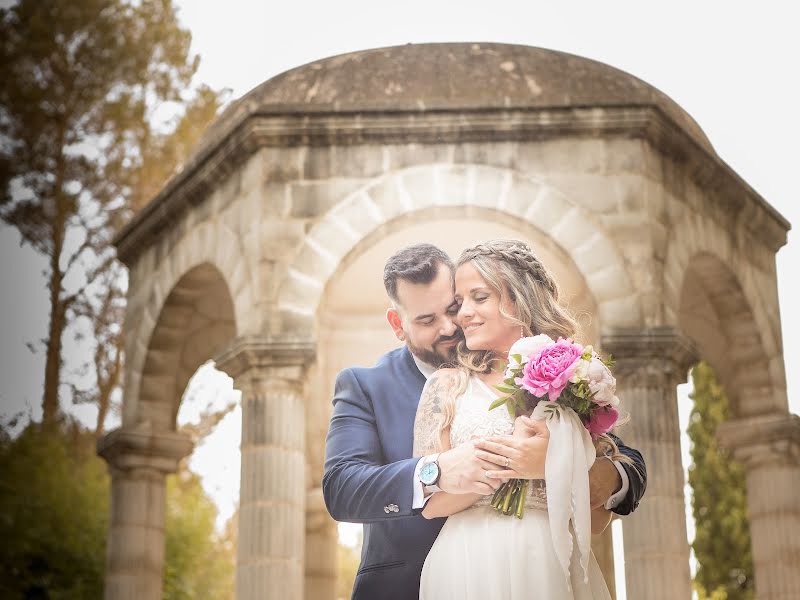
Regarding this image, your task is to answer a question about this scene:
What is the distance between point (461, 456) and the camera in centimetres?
476

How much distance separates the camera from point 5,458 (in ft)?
66.9

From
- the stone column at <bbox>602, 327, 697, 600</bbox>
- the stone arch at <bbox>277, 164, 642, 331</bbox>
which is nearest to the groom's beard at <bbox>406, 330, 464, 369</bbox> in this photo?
the stone column at <bbox>602, 327, 697, 600</bbox>

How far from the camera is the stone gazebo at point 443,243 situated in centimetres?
1040

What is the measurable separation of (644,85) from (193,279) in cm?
446

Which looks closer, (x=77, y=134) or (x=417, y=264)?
(x=417, y=264)

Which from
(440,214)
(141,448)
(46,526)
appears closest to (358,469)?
(440,214)

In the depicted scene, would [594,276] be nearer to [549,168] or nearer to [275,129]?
[549,168]

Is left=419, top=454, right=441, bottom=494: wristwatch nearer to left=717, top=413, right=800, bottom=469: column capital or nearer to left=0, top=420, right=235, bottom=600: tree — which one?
left=717, top=413, right=800, bottom=469: column capital

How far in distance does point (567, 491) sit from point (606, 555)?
8.00 meters

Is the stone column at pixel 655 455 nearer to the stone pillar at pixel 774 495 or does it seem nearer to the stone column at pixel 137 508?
the stone pillar at pixel 774 495

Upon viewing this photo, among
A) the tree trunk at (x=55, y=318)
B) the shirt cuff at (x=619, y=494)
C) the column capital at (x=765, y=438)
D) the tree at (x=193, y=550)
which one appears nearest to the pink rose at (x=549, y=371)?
the shirt cuff at (x=619, y=494)

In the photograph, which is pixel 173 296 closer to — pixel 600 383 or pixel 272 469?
pixel 272 469

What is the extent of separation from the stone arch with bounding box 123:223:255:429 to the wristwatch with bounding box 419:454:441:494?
6845 millimetres

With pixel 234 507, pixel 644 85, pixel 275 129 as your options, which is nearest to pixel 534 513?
pixel 275 129
